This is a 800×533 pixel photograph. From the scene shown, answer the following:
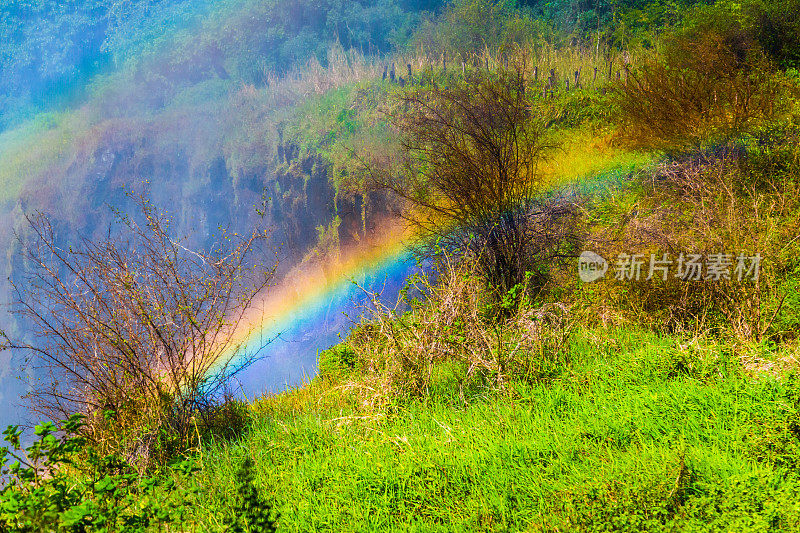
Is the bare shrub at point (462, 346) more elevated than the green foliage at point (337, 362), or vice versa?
the bare shrub at point (462, 346)

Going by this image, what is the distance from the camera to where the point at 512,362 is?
4801 mm

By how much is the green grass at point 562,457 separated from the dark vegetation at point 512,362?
2cm

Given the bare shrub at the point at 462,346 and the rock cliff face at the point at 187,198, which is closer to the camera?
the bare shrub at the point at 462,346

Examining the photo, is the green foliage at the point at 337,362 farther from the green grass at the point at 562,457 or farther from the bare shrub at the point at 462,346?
the green grass at the point at 562,457

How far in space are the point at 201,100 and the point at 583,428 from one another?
25.7 metres

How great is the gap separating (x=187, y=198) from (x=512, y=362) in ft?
68.6

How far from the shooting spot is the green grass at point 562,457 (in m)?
2.75

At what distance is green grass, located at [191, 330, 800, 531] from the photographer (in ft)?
9.02

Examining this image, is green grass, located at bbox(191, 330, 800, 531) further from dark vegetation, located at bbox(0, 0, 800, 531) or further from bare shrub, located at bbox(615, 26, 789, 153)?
bare shrub, located at bbox(615, 26, 789, 153)

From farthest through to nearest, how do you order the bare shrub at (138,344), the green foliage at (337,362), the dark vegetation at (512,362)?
the green foliage at (337,362) → the bare shrub at (138,344) → the dark vegetation at (512,362)

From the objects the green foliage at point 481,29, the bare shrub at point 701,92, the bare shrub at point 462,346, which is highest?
→ the green foliage at point 481,29

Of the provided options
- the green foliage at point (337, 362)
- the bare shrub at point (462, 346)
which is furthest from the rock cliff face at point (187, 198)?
the bare shrub at point (462, 346)

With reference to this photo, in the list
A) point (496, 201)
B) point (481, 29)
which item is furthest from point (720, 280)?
point (481, 29)

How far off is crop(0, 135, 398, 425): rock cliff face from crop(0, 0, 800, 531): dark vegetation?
23.2ft
